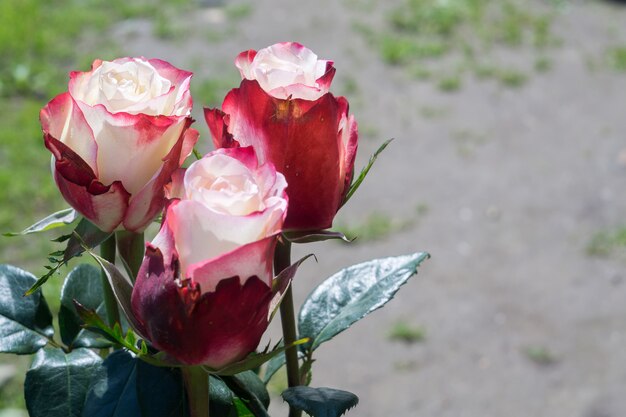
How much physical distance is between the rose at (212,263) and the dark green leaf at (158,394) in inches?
3.2

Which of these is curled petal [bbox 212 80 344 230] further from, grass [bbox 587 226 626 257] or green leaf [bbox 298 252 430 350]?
grass [bbox 587 226 626 257]

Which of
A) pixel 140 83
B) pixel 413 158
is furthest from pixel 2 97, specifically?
pixel 140 83

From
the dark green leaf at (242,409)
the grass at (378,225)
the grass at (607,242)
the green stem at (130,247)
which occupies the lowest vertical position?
the grass at (378,225)

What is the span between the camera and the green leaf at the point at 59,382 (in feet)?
2.20

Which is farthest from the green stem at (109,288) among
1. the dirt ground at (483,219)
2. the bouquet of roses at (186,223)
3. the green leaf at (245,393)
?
the dirt ground at (483,219)

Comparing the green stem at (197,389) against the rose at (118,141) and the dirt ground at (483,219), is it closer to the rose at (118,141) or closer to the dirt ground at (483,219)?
the rose at (118,141)

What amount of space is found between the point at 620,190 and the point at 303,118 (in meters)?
3.47

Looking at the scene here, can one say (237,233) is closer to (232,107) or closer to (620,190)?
(232,107)

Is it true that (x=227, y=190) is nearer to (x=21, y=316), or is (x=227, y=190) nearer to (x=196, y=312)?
(x=196, y=312)

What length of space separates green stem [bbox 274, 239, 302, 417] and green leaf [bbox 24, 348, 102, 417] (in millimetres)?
142

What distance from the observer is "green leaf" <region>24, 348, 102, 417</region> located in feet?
2.20

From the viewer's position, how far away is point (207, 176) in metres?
0.55

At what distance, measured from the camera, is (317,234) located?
0.63 m

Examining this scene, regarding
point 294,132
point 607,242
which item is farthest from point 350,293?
point 607,242
